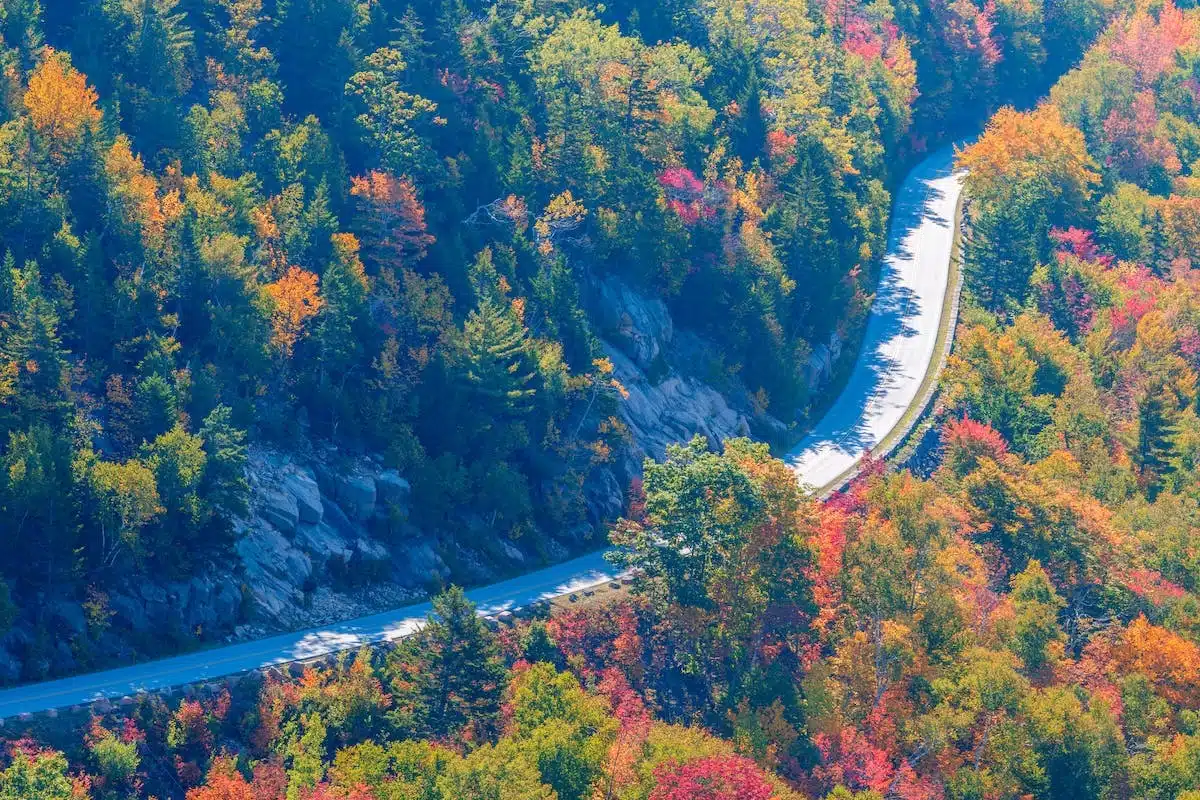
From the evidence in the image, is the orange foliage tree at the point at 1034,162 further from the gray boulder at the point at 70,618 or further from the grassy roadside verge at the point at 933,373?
the gray boulder at the point at 70,618

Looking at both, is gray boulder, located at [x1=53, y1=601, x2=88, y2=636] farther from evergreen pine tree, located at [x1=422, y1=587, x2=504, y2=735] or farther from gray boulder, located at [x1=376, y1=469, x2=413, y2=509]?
gray boulder, located at [x1=376, y1=469, x2=413, y2=509]

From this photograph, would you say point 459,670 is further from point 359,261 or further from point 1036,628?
point 1036,628

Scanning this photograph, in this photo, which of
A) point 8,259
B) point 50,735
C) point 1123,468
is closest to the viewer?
point 50,735

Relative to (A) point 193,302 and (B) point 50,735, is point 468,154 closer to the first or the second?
(A) point 193,302

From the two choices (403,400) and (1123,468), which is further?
(1123,468)

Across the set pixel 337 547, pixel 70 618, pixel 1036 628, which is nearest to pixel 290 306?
pixel 337 547

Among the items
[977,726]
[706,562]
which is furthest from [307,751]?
[977,726]
